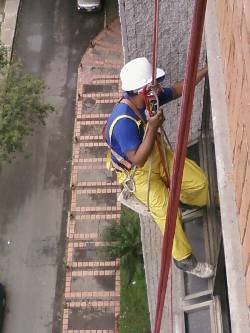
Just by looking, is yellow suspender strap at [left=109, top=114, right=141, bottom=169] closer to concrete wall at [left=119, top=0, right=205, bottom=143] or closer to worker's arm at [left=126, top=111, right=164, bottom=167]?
worker's arm at [left=126, top=111, right=164, bottom=167]

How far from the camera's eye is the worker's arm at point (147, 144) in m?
4.14

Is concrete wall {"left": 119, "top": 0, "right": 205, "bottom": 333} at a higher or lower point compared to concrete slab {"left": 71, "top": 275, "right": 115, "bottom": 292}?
higher

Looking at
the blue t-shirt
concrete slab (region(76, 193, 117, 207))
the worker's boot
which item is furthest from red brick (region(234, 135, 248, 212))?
concrete slab (region(76, 193, 117, 207))

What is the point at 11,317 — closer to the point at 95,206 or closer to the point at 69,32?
the point at 95,206

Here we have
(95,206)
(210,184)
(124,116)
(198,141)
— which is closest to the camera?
(124,116)

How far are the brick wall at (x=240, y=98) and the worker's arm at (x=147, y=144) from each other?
100 centimetres

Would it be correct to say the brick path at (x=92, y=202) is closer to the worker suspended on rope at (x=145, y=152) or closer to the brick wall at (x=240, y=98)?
the worker suspended on rope at (x=145, y=152)

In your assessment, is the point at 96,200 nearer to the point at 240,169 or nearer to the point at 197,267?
the point at 197,267

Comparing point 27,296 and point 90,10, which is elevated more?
point 90,10

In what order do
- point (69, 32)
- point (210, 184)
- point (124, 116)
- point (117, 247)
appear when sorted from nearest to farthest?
1. point (124, 116)
2. point (210, 184)
3. point (117, 247)
4. point (69, 32)

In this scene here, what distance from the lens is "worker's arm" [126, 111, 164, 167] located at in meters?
4.14

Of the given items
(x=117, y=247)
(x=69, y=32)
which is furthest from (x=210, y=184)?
(x=69, y=32)

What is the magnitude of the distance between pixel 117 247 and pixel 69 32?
573cm

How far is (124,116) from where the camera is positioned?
15.2ft
